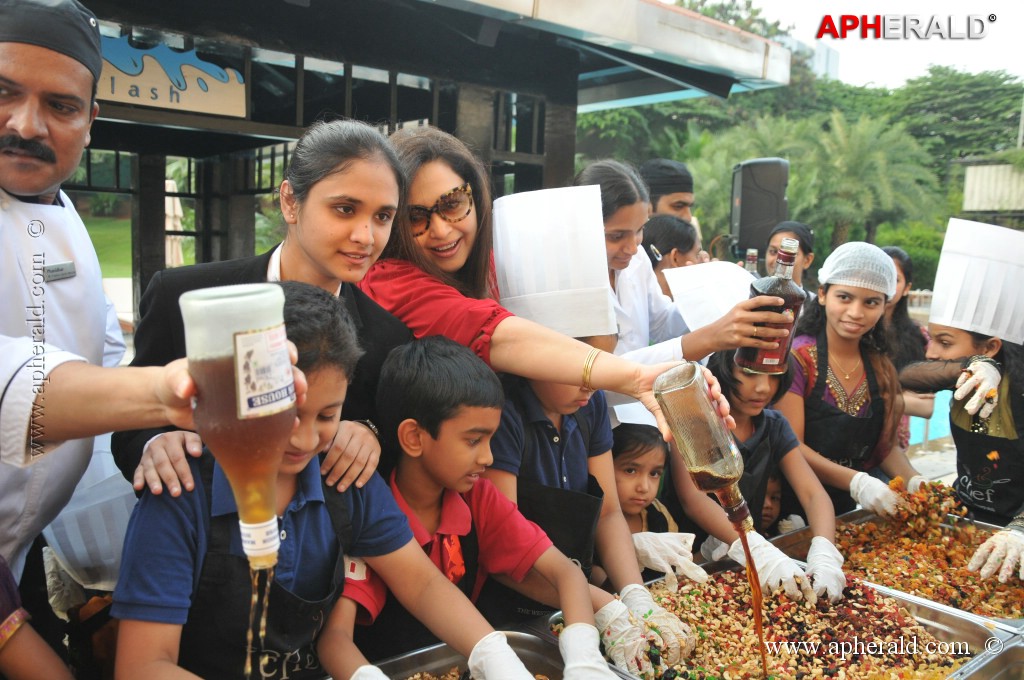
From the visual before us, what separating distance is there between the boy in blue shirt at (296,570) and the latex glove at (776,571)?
3.31ft

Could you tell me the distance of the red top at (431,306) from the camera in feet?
6.59

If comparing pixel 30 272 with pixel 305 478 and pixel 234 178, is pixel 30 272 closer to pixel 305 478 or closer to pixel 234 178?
pixel 305 478

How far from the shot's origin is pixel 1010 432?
9.51 ft

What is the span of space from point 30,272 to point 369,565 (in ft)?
3.11

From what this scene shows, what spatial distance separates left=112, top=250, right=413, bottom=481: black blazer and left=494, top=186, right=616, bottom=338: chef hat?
14.5 inches

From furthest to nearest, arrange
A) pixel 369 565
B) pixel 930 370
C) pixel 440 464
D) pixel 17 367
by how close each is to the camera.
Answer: pixel 930 370
pixel 440 464
pixel 369 565
pixel 17 367

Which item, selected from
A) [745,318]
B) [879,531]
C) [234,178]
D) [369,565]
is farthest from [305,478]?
[234,178]

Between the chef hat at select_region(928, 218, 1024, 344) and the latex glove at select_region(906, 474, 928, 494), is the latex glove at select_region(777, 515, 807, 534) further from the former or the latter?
the chef hat at select_region(928, 218, 1024, 344)

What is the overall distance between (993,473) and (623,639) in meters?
1.90

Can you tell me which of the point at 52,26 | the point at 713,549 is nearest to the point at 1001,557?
the point at 713,549

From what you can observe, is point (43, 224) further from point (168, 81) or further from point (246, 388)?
point (168, 81)

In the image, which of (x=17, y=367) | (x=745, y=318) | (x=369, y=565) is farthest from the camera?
(x=745, y=318)

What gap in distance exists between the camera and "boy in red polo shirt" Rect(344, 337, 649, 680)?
1.81 metres

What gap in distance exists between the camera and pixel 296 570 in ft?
5.11
